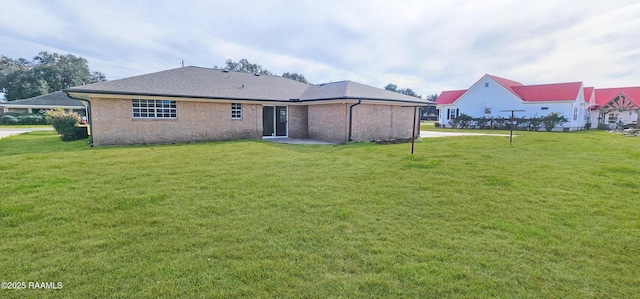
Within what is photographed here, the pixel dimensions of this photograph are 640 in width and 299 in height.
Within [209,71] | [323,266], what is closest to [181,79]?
[209,71]

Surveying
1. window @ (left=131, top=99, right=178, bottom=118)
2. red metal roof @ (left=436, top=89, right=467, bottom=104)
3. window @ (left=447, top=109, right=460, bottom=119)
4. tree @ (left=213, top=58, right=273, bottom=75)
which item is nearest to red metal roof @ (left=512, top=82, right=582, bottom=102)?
window @ (left=447, top=109, right=460, bottom=119)

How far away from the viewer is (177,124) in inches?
583

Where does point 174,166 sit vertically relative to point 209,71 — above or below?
below

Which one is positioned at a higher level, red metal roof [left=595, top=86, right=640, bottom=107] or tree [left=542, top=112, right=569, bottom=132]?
red metal roof [left=595, top=86, right=640, bottom=107]

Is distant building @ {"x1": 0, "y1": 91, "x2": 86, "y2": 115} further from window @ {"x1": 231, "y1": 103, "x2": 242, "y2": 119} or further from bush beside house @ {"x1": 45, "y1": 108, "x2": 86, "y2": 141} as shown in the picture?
window @ {"x1": 231, "y1": 103, "x2": 242, "y2": 119}

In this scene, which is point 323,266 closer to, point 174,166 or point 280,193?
point 280,193

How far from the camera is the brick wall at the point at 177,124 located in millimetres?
13250

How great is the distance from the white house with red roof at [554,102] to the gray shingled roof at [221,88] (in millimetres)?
20039

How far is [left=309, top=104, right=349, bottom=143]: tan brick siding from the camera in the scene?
15.5 meters

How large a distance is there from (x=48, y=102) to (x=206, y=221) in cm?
4739

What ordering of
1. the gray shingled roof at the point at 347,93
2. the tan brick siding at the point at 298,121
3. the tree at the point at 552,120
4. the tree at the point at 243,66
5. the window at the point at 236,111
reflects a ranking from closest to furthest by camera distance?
1. the gray shingled roof at the point at 347,93
2. the window at the point at 236,111
3. the tan brick siding at the point at 298,121
4. the tree at the point at 552,120
5. the tree at the point at 243,66

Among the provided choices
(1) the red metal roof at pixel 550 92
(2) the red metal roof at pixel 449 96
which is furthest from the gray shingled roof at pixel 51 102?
(1) the red metal roof at pixel 550 92

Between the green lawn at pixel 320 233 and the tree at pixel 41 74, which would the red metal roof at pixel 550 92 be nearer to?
the green lawn at pixel 320 233

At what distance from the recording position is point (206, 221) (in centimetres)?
438
